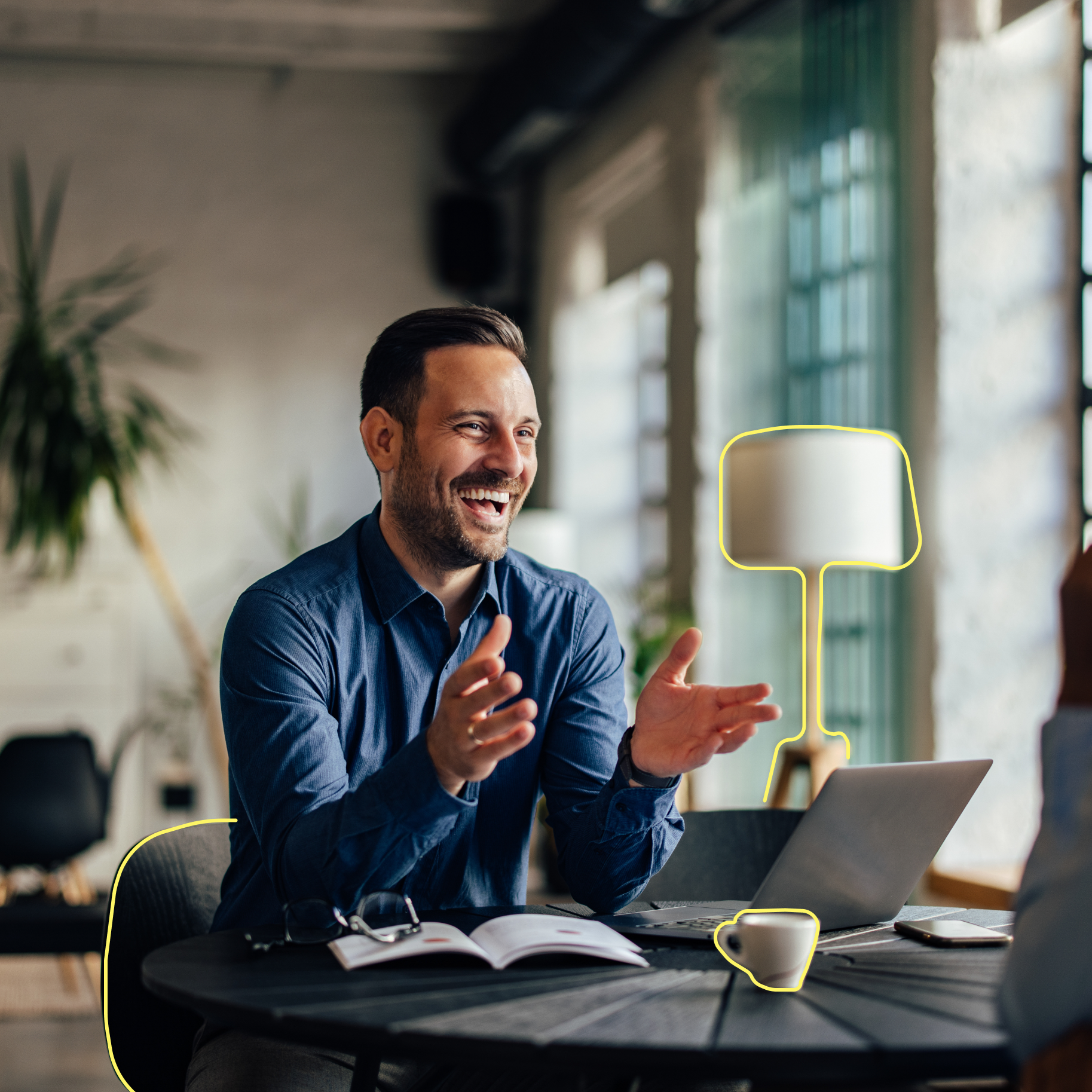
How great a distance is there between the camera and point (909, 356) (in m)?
3.63

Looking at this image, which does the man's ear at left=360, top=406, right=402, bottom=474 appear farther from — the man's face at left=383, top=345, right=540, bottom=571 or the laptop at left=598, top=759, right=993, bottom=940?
the laptop at left=598, top=759, right=993, bottom=940

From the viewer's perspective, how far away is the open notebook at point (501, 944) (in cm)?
120

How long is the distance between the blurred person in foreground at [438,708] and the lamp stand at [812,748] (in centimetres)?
148

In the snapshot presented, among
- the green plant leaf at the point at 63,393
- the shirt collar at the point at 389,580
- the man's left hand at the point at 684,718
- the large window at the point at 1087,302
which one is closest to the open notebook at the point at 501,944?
the man's left hand at the point at 684,718

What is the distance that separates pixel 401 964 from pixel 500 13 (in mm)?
5170

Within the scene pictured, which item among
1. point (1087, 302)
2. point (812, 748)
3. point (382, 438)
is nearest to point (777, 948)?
point (382, 438)

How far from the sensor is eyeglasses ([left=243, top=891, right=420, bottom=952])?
4.25 ft

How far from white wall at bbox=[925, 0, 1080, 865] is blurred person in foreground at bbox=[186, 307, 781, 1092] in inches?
71.2

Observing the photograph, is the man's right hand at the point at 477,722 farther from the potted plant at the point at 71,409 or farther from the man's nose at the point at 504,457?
the potted plant at the point at 71,409

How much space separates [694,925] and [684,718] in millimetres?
228

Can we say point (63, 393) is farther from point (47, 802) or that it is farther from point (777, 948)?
point (777, 948)

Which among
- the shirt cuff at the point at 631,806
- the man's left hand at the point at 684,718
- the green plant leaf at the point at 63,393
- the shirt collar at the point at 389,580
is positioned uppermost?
the green plant leaf at the point at 63,393

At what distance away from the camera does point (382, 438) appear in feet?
6.17

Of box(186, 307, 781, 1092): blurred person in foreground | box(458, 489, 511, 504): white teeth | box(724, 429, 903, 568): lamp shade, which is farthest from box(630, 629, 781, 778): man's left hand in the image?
box(724, 429, 903, 568): lamp shade
